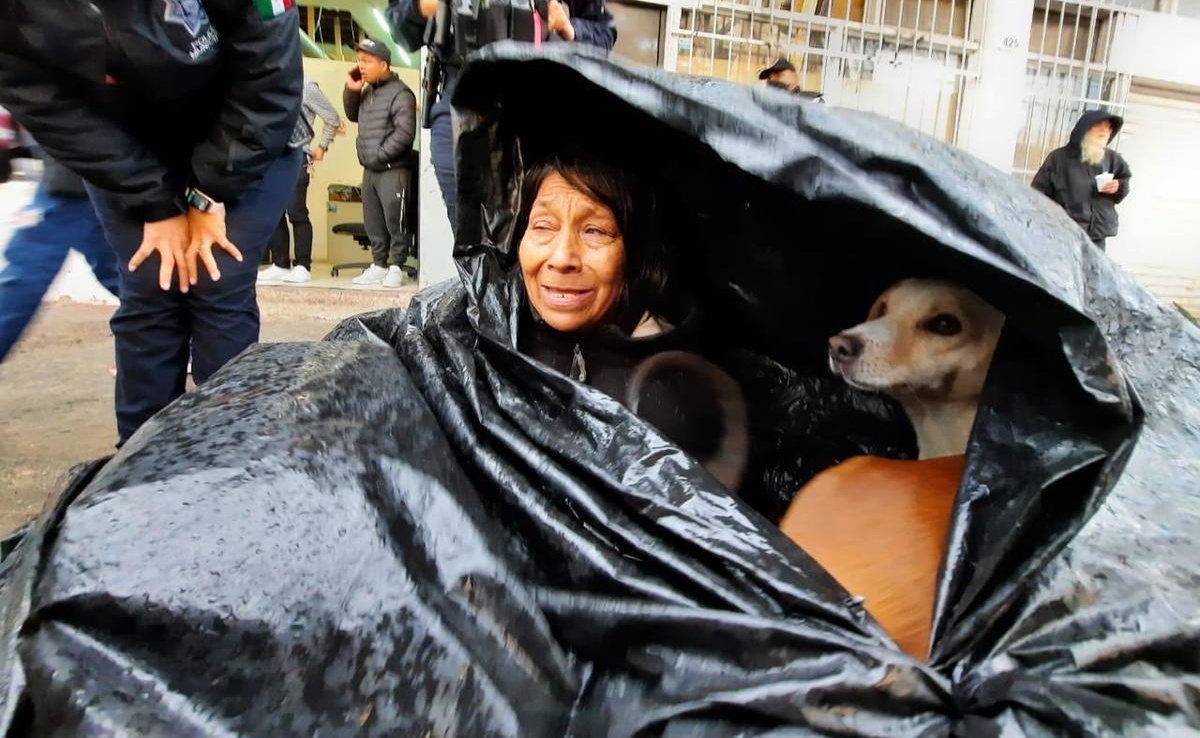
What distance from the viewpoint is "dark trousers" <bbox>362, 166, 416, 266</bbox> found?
4824 millimetres

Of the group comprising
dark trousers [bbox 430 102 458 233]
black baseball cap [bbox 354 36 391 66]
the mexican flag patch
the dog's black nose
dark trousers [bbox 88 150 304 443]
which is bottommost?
dark trousers [bbox 88 150 304 443]

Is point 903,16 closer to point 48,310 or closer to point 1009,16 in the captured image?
point 1009,16

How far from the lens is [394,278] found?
470 cm

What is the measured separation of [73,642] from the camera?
0.59 m

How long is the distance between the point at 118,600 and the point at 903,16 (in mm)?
6700

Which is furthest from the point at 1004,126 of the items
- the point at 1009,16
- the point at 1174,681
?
the point at 1174,681

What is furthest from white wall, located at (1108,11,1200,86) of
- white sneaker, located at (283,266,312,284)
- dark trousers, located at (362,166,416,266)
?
white sneaker, located at (283,266,312,284)

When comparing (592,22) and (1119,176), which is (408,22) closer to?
(592,22)

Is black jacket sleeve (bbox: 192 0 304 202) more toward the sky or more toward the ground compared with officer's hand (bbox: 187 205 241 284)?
more toward the sky

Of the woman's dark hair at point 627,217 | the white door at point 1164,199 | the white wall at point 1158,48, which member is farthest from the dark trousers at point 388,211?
the white door at point 1164,199

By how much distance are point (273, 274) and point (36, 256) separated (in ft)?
10.7

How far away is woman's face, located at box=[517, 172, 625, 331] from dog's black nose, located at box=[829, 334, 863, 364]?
35 centimetres

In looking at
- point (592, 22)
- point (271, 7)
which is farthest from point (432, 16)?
point (271, 7)

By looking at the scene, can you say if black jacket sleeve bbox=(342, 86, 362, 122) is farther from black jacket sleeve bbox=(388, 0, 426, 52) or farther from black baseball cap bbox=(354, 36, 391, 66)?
black jacket sleeve bbox=(388, 0, 426, 52)
